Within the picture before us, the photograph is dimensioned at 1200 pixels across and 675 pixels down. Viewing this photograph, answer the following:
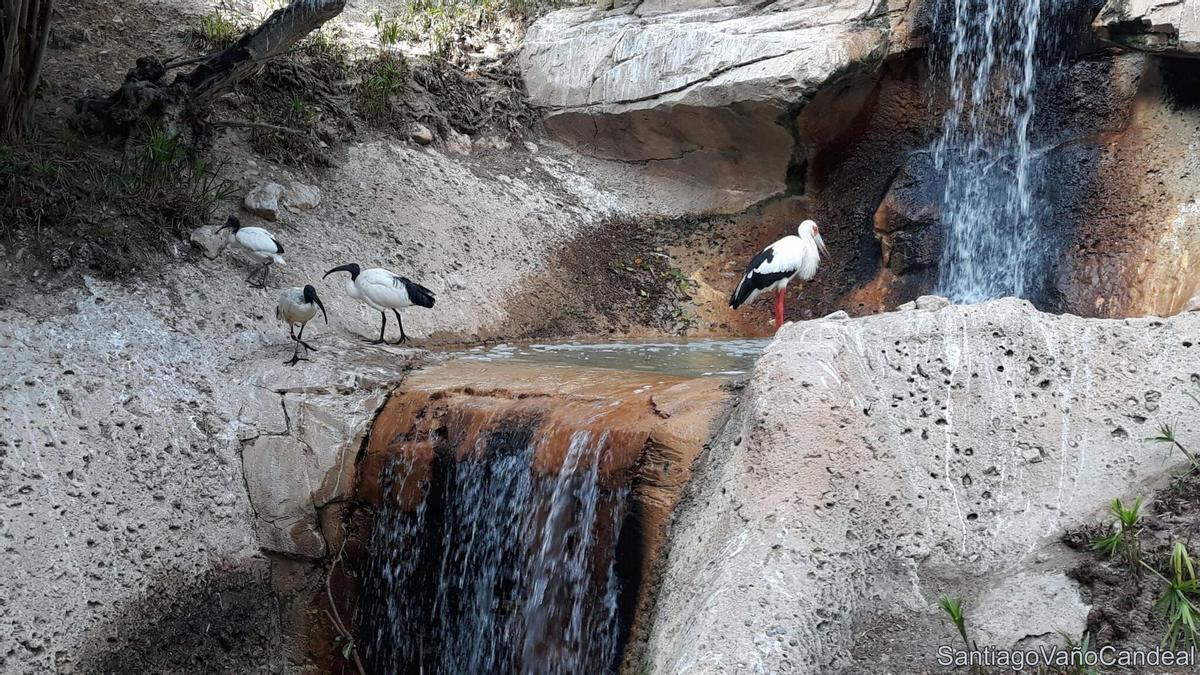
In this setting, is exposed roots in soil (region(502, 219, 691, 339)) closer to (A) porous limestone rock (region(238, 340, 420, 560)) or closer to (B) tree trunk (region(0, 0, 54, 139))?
(A) porous limestone rock (region(238, 340, 420, 560))

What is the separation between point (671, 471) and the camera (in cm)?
404

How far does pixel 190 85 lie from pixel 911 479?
19.2 feet

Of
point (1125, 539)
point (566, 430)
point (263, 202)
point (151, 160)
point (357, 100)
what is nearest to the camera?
point (1125, 539)

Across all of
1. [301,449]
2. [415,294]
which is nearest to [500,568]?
[301,449]

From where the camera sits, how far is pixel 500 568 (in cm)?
468

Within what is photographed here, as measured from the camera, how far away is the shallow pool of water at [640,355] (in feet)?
18.7

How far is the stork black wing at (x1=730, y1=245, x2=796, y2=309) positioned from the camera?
7.36 metres

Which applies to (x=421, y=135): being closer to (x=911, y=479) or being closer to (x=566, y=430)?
(x=566, y=430)

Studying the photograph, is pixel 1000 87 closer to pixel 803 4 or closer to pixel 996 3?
pixel 996 3

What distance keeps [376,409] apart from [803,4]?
563cm

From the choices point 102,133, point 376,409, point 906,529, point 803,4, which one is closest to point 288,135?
point 102,133

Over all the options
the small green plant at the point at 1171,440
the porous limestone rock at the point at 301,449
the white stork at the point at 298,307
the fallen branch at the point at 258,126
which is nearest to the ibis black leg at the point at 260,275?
the white stork at the point at 298,307

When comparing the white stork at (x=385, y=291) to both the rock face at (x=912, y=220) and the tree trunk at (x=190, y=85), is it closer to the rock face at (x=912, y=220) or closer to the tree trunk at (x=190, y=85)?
the tree trunk at (x=190, y=85)

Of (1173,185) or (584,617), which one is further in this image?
(1173,185)
